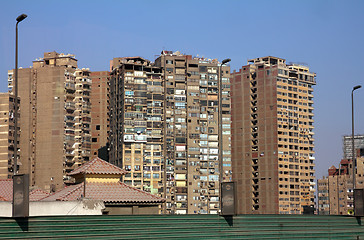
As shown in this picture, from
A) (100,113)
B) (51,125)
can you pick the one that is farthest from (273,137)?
(51,125)

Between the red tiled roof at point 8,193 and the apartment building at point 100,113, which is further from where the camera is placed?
the apartment building at point 100,113

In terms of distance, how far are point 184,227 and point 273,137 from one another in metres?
150

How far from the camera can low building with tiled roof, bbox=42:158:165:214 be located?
51188mm

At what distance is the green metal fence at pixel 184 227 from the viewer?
25844mm

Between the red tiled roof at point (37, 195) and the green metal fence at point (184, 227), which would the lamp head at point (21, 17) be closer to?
the green metal fence at point (184, 227)

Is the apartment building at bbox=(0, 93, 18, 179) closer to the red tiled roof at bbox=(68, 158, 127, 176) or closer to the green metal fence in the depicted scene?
the red tiled roof at bbox=(68, 158, 127, 176)

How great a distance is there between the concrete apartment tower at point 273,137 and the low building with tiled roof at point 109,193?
404 feet

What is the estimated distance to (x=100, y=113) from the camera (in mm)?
186375

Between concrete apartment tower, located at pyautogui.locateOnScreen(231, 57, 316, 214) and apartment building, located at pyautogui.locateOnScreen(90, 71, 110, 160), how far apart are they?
3557cm

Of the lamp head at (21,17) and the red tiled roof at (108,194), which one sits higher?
the lamp head at (21,17)

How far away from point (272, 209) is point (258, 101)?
98.3 feet

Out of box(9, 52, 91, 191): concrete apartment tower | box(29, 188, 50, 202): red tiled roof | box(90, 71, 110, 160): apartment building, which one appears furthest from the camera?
box(90, 71, 110, 160): apartment building

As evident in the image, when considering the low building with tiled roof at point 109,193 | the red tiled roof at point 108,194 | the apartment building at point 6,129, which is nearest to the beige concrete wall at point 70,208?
the low building with tiled roof at point 109,193

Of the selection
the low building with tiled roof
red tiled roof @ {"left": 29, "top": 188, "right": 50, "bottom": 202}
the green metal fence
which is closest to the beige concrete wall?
the low building with tiled roof
